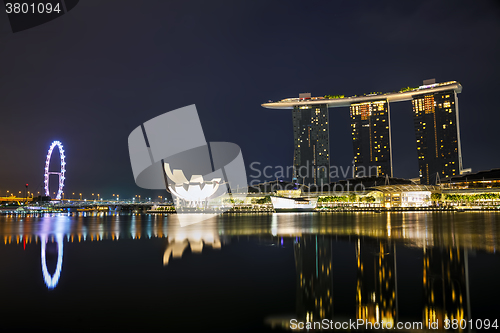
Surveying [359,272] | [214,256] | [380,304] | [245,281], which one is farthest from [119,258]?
[380,304]

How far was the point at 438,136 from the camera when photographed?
103000 millimetres

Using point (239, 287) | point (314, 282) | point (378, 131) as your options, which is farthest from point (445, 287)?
point (378, 131)

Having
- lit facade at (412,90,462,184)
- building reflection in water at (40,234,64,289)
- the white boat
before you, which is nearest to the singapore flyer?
the white boat

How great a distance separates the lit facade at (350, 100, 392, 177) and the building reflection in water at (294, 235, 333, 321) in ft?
353

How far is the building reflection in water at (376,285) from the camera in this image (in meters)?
6.16

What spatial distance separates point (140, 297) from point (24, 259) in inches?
297

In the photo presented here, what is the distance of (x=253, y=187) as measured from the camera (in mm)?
102500

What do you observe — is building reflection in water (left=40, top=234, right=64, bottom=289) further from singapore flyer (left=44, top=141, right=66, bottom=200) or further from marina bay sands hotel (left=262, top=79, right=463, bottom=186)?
marina bay sands hotel (left=262, top=79, right=463, bottom=186)

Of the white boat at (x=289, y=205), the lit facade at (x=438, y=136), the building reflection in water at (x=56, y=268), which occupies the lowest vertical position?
the white boat at (x=289, y=205)

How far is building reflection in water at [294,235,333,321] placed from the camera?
6.37m

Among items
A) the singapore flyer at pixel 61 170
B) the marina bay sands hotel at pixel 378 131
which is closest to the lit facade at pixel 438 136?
the marina bay sands hotel at pixel 378 131

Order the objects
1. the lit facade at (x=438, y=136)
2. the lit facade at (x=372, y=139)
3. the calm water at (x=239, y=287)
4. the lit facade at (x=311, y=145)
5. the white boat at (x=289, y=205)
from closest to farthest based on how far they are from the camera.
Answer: the calm water at (x=239, y=287)
the white boat at (x=289, y=205)
the lit facade at (x=438, y=136)
the lit facade at (x=372, y=139)
the lit facade at (x=311, y=145)

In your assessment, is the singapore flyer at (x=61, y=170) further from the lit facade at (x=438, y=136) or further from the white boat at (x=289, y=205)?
the lit facade at (x=438, y=136)

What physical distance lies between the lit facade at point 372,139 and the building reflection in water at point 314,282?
107 meters
